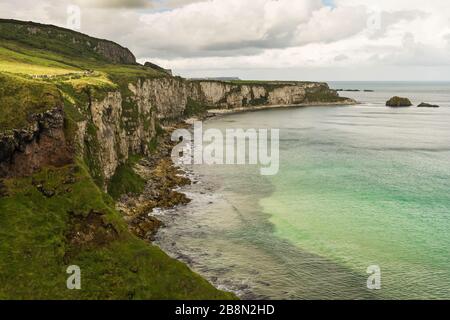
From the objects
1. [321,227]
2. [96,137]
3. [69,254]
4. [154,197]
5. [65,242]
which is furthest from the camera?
[154,197]

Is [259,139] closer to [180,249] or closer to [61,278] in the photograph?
[180,249]

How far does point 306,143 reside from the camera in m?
138

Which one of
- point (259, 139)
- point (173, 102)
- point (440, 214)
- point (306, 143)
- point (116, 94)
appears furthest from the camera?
point (173, 102)

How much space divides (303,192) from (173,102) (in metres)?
117

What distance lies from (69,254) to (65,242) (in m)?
1.71

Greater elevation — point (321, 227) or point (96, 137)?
point (96, 137)

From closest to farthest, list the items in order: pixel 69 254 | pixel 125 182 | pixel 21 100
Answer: pixel 69 254, pixel 21 100, pixel 125 182

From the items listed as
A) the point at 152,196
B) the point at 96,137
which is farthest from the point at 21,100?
the point at 152,196

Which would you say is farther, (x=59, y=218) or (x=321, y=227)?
(x=321, y=227)

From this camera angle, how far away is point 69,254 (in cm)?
4219

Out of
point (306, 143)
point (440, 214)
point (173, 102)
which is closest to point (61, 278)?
point (440, 214)

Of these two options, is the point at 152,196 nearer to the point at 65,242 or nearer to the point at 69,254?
the point at 65,242

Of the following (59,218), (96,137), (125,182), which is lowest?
(125,182)

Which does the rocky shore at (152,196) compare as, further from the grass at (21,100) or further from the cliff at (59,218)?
the grass at (21,100)
